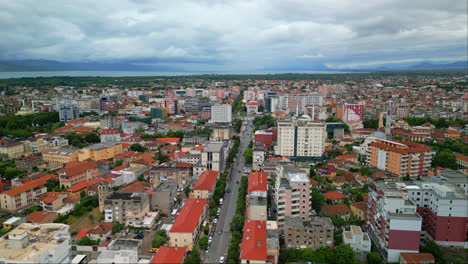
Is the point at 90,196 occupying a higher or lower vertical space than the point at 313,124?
lower

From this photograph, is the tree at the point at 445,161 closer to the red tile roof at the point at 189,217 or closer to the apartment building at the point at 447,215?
the apartment building at the point at 447,215

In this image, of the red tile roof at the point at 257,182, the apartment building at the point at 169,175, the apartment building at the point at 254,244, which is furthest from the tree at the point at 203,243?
the apartment building at the point at 169,175

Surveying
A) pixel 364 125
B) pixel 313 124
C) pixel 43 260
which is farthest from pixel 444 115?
pixel 43 260

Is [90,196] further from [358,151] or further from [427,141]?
[427,141]

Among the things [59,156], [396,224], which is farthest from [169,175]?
[396,224]

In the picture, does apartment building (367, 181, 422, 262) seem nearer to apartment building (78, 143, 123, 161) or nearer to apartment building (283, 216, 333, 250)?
apartment building (283, 216, 333, 250)
